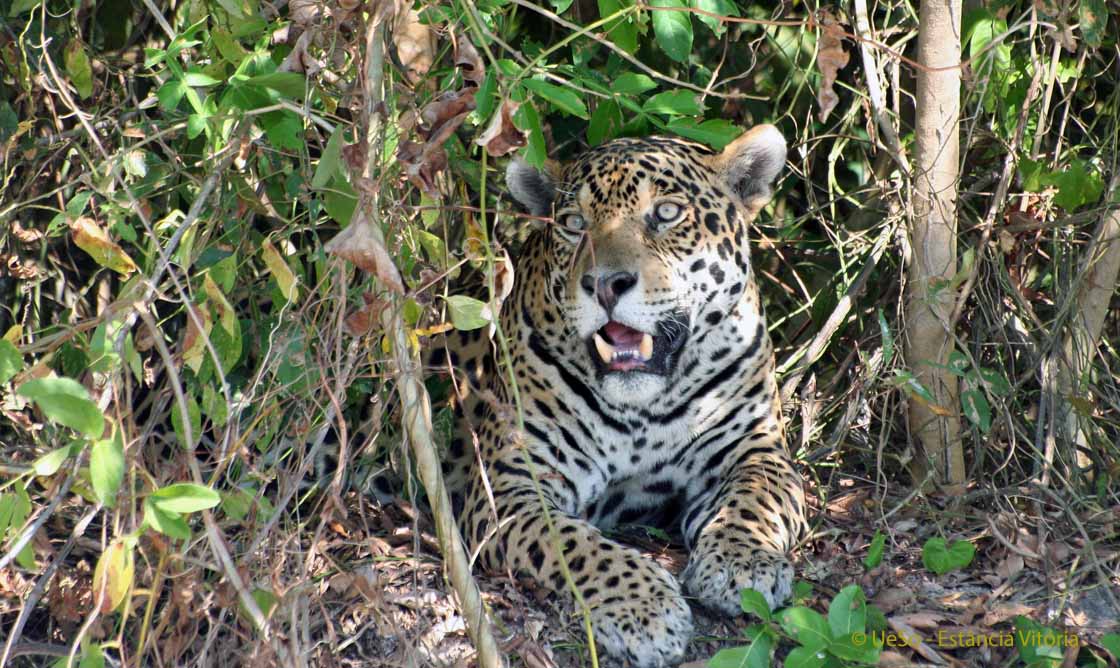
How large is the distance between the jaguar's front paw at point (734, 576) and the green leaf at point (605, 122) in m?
1.77

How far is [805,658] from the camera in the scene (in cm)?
405

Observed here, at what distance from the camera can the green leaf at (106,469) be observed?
305 centimetres

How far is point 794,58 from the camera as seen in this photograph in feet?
21.1

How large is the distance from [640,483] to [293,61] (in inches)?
103

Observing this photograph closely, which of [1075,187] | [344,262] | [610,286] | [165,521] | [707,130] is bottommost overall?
[1075,187]

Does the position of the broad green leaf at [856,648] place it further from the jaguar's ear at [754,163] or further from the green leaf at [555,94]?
the jaguar's ear at [754,163]

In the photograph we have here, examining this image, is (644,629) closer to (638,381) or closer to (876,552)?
(876,552)

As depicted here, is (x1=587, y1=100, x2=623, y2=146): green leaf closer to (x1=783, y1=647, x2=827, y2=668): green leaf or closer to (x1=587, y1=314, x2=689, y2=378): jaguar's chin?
(x1=587, y1=314, x2=689, y2=378): jaguar's chin

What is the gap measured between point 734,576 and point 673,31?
2002 millimetres

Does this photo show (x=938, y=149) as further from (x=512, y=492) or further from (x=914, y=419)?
(x=512, y=492)

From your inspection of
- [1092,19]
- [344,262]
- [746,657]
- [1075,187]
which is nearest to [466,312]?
[344,262]

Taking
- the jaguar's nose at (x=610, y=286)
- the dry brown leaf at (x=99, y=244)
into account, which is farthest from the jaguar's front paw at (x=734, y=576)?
the dry brown leaf at (x=99, y=244)

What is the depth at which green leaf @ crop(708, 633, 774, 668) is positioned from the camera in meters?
4.13

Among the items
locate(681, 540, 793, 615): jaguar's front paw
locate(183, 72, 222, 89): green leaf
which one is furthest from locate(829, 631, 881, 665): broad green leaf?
locate(183, 72, 222, 89): green leaf
